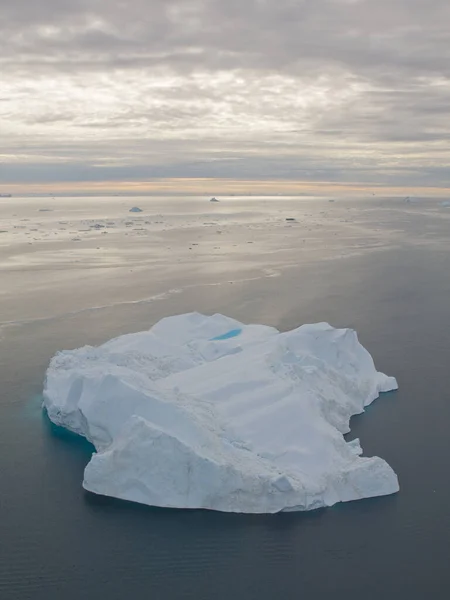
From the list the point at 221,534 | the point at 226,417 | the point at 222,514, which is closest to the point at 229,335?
the point at 226,417

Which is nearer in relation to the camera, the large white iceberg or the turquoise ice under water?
the large white iceberg

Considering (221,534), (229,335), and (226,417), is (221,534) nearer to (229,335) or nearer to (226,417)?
(226,417)

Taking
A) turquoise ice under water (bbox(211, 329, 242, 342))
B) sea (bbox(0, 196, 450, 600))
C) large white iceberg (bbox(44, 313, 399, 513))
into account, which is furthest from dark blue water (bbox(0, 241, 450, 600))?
turquoise ice under water (bbox(211, 329, 242, 342))

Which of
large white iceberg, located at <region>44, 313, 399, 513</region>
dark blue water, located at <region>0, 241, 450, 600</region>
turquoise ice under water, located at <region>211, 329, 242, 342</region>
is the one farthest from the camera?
turquoise ice under water, located at <region>211, 329, 242, 342</region>

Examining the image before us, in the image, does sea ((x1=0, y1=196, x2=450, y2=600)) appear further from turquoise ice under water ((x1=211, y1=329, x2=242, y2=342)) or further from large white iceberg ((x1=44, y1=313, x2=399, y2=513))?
turquoise ice under water ((x1=211, y1=329, x2=242, y2=342))

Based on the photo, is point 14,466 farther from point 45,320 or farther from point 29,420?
point 45,320

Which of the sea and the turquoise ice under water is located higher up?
the turquoise ice under water

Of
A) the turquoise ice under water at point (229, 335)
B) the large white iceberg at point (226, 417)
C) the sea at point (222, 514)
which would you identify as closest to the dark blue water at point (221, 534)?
the sea at point (222, 514)

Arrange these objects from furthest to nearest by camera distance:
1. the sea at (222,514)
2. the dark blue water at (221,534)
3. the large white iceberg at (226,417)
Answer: the large white iceberg at (226,417)
the sea at (222,514)
the dark blue water at (221,534)

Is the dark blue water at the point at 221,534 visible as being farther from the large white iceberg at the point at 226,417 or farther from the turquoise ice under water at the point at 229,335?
the turquoise ice under water at the point at 229,335
